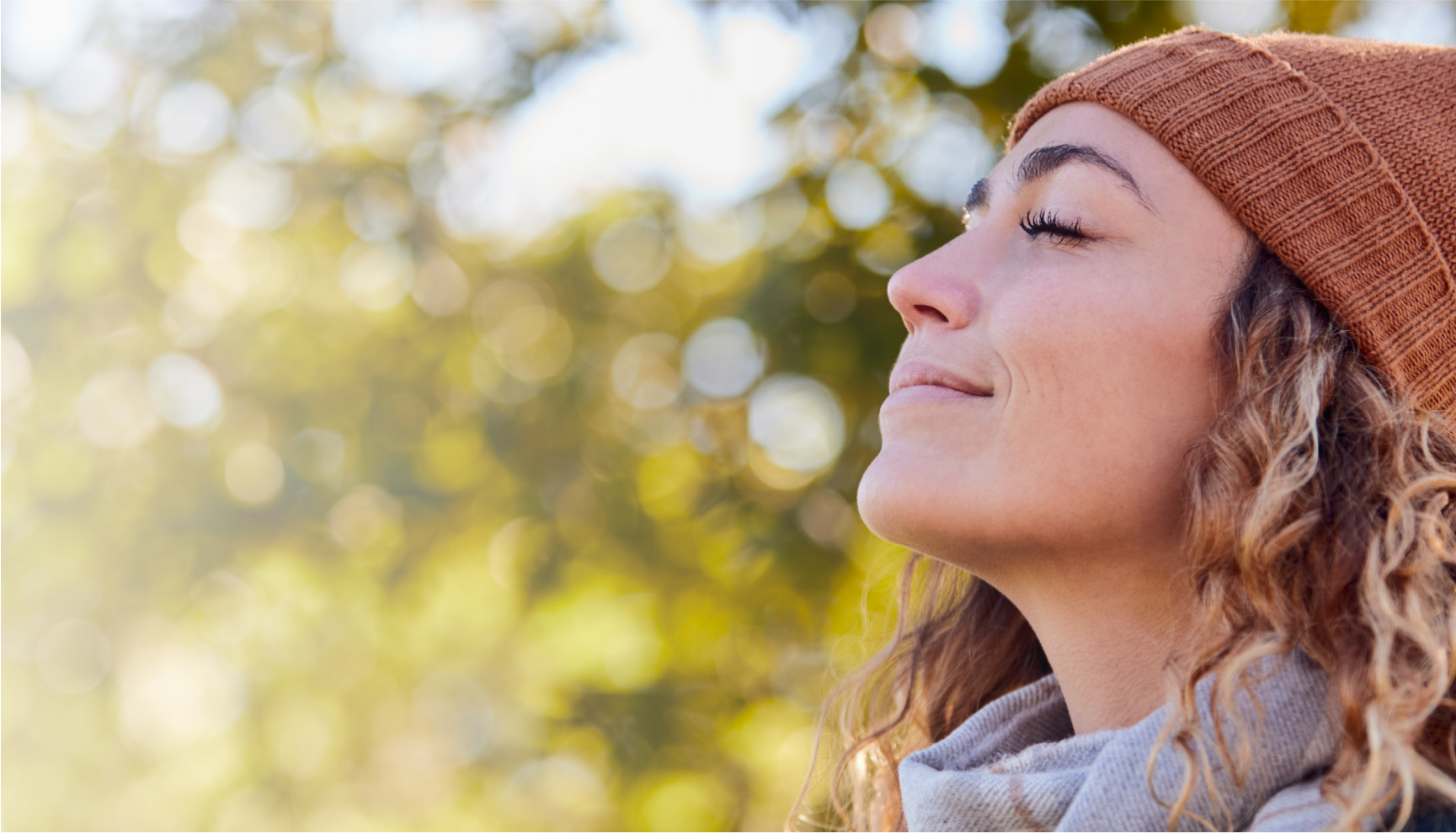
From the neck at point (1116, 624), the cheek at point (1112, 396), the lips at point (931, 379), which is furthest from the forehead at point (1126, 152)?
the neck at point (1116, 624)

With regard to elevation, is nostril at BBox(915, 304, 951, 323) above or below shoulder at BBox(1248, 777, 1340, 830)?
above

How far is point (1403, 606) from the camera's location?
150 cm

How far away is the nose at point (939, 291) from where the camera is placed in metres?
1.87

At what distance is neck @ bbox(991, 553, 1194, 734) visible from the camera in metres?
1.78

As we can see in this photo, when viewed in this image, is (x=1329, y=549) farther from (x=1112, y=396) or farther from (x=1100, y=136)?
(x=1100, y=136)

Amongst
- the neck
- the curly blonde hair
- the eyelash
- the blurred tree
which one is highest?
the eyelash

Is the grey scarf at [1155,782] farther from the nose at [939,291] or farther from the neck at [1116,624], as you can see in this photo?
the nose at [939,291]

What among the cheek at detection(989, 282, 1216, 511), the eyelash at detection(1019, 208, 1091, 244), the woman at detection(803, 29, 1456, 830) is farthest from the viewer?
the eyelash at detection(1019, 208, 1091, 244)

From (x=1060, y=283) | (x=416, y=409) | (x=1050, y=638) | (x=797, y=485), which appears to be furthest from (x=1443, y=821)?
(x=416, y=409)

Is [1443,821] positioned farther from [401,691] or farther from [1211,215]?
[401,691]

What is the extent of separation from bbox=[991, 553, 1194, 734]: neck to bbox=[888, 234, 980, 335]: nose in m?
0.49

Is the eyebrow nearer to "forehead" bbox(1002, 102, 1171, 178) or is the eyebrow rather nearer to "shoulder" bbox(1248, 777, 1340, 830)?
"forehead" bbox(1002, 102, 1171, 178)

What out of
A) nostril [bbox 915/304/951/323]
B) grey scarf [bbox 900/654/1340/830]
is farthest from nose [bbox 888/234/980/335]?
grey scarf [bbox 900/654/1340/830]

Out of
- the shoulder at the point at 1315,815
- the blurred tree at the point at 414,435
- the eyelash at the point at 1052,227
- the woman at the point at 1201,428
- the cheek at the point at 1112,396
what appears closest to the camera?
the shoulder at the point at 1315,815
